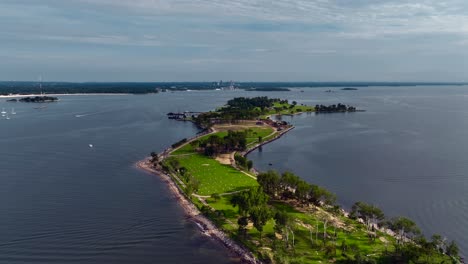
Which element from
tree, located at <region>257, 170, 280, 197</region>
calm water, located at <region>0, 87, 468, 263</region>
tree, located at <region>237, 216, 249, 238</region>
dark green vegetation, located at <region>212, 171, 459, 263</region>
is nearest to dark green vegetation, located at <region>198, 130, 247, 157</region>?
calm water, located at <region>0, 87, 468, 263</region>

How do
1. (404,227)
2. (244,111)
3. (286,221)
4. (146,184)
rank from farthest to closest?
(244,111) → (146,184) → (286,221) → (404,227)

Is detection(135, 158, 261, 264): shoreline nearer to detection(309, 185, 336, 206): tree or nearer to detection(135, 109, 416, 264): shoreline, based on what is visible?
detection(135, 109, 416, 264): shoreline

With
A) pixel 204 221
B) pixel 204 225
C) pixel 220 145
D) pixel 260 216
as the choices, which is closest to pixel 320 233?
pixel 260 216

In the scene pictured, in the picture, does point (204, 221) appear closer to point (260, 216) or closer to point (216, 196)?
point (216, 196)

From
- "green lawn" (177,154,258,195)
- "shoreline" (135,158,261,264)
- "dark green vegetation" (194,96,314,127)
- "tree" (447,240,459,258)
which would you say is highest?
"dark green vegetation" (194,96,314,127)

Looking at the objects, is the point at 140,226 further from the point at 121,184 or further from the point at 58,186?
the point at 58,186

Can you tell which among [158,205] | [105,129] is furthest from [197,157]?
[105,129]

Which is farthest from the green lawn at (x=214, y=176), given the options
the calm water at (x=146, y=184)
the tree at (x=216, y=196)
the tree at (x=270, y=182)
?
the calm water at (x=146, y=184)
